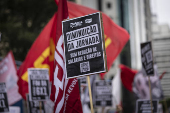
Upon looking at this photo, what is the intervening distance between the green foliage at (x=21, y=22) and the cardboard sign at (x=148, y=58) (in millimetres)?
12614

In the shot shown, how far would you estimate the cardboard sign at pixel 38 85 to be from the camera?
917 cm

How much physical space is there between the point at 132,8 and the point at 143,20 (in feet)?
34.1

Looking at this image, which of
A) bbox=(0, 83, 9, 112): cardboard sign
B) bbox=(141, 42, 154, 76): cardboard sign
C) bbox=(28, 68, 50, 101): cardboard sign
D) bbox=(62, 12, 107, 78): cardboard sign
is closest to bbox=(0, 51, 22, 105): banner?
bbox=(28, 68, 50, 101): cardboard sign

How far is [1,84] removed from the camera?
8453 mm

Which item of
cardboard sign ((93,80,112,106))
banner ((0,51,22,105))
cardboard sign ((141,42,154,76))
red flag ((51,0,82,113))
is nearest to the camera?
red flag ((51,0,82,113))

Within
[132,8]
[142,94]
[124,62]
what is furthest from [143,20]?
[142,94]

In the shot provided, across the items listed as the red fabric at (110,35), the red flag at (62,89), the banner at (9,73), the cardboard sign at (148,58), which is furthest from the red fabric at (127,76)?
the red flag at (62,89)

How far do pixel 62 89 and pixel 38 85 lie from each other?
324 cm

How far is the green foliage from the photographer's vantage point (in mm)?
21017

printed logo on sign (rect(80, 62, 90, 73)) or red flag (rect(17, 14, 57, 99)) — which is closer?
printed logo on sign (rect(80, 62, 90, 73))

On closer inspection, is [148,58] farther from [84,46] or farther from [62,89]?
[84,46]

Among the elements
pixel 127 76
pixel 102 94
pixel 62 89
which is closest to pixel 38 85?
pixel 62 89

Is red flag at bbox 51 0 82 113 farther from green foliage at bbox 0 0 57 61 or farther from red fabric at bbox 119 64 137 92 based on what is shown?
green foliage at bbox 0 0 57 61

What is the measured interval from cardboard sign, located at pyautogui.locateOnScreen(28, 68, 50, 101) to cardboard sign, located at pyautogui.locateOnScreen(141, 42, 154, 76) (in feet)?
8.61
